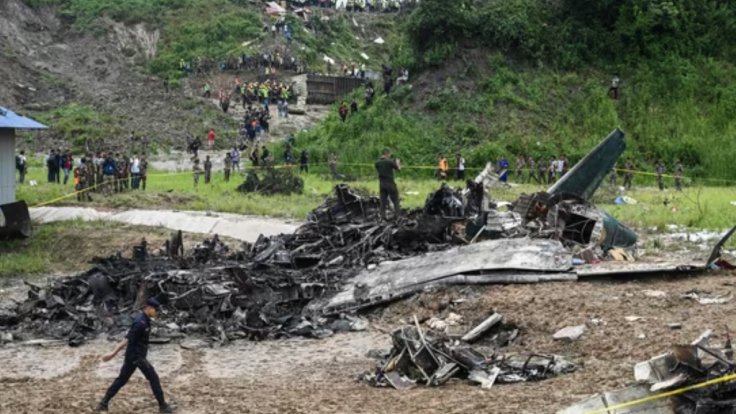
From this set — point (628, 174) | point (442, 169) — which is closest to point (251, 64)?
point (442, 169)

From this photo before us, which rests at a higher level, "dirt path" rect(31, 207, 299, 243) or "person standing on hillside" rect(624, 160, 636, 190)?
"person standing on hillside" rect(624, 160, 636, 190)

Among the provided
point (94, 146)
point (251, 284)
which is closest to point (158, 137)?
point (94, 146)

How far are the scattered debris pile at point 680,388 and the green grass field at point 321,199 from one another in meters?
12.6

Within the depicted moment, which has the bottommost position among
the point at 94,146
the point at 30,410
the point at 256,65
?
the point at 30,410

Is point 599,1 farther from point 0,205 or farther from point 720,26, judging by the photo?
point 0,205

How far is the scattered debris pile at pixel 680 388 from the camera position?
9008mm

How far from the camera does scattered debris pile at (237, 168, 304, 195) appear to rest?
3027 centimetres

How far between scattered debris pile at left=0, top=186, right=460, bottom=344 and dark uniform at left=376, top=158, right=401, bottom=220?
0.45m

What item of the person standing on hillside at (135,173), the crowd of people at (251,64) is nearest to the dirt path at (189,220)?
the person standing on hillside at (135,173)

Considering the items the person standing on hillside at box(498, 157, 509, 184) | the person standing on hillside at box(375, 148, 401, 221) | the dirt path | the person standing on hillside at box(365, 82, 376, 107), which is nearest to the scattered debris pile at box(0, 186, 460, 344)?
the person standing on hillside at box(375, 148, 401, 221)

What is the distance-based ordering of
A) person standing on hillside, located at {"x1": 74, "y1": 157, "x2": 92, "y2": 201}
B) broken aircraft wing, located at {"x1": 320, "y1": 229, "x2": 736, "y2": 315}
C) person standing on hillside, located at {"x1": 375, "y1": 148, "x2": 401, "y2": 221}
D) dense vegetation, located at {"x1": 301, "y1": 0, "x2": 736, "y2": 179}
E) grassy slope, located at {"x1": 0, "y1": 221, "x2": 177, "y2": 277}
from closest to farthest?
broken aircraft wing, located at {"x1": 320, "y1": 229, "x2": 736, "y2": 315}, person standing on hillside, located at {"x1": 375, "y1": 148, "x2": 401, "y2": 221}, grassy slope, located at {"x1": 0, "y1": 221, "x2": 177, "y2": 277}, person standing on hillside, located at {"x1": 74, "y1": 157, "x2": 92, "y2": 201}, dense vegetation, located at {"x1": 301, "y1": 0, "x2": 736, "y2": 179}

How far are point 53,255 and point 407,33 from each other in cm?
2093

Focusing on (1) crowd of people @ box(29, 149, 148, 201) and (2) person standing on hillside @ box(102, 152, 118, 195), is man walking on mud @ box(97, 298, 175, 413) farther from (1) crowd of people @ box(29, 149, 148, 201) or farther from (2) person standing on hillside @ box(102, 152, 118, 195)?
Result: (2) person standing on hillside @ box(102, 152, 118, 195)

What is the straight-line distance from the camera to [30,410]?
11203 mm
